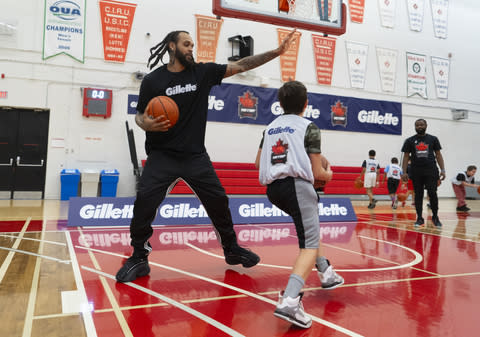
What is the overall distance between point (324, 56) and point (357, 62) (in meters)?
1.37

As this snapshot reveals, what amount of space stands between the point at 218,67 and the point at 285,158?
131cm

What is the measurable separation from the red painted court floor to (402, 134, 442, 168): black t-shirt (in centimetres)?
149

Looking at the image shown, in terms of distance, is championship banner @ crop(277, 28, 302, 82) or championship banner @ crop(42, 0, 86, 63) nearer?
championship banner @ crop(42, 0, 86, 63)

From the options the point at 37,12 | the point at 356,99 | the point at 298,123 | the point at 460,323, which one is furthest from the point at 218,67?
the point at 356,99

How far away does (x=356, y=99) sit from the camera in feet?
46.4

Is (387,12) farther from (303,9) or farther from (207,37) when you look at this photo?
(303,9)

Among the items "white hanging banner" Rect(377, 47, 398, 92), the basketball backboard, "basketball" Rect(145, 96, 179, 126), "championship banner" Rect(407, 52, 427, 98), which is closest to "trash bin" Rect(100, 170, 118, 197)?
the basketball backboard

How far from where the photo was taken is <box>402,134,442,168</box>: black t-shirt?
672cm

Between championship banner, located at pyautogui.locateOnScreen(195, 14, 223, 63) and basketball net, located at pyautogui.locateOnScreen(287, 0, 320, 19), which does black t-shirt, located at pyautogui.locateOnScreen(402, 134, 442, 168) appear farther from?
championship banner, located at pyautogui.locateOnScreen(195, 14, 223, 63)

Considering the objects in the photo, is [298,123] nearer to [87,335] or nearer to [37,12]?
[87,335]

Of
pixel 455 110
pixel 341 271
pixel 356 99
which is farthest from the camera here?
pixel 455 110

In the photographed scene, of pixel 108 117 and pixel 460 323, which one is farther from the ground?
pixel 108 117

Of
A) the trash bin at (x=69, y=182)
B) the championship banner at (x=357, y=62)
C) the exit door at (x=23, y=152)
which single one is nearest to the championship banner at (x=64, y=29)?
the exit door at (x=23, y=152)

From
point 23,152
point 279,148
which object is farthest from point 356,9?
point 279,148
